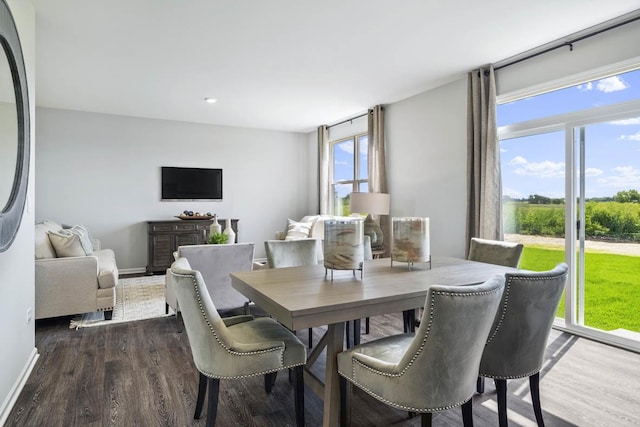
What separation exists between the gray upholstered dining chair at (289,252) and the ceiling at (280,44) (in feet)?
5.81

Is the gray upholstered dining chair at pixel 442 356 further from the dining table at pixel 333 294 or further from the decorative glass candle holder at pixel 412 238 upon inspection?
the decorative glass candle holder at pixel 412 238

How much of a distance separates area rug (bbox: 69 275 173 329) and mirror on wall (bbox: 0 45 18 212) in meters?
2.06

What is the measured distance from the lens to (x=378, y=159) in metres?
5.57

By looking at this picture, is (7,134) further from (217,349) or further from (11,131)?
(217,349)

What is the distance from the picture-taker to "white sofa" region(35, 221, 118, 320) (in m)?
3.51

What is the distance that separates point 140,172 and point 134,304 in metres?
2.85

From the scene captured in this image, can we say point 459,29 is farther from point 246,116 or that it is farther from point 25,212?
point 246,116

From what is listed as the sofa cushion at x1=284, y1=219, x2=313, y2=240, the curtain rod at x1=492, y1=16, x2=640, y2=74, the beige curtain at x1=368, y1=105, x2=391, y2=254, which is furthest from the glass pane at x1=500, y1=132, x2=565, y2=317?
the sofa cushion at x1=284, y1=219, x2=313, y2=240

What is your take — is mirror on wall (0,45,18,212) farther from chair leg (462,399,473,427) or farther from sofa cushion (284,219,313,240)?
sofa cushion (284,219,313,240)

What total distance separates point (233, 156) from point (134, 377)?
5.15m

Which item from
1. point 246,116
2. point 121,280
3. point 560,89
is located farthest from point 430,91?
point 121,280

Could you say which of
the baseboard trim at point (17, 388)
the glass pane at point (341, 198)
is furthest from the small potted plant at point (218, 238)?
the glass pane at point (341, 198)

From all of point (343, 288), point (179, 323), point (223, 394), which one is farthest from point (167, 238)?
point (343, 288)

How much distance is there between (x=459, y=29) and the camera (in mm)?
3131
